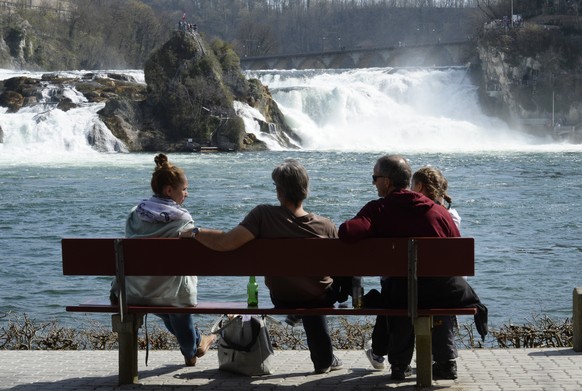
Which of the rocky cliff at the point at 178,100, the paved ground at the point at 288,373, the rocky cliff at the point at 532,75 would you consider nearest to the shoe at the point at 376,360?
the paved ground at the point at 288,373

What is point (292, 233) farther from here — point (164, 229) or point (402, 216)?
point (164, 229)

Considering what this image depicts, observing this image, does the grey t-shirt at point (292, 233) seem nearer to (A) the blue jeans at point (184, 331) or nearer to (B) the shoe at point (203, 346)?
(A) the blue jeans at point (184, 331)

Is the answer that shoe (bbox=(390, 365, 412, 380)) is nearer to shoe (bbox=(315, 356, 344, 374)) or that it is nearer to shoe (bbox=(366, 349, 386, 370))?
shoe (bbox=(366, 349, 386, 370))

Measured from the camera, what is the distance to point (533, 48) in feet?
259

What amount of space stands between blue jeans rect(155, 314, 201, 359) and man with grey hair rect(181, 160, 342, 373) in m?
0.68

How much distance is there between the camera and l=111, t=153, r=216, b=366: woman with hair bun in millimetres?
6910

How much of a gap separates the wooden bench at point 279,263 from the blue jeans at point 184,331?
416mm

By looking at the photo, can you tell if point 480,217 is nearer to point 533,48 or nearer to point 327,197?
point 327,197

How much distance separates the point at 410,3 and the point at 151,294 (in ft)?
496

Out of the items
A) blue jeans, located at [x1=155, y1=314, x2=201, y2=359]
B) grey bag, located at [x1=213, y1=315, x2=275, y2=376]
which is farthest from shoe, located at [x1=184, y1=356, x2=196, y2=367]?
grey bag, located at [x1=213, y1=315, x2=275, y2=376]

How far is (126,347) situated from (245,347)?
2.46 feet

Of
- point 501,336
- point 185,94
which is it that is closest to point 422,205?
point 501,336

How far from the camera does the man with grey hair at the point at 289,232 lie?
21.3ft

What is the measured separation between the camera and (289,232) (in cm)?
668
